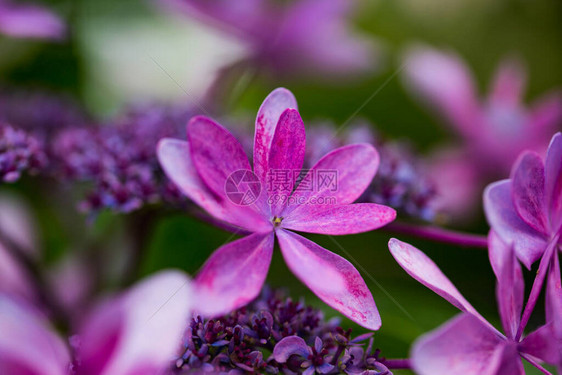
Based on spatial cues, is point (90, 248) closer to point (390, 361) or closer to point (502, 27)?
point (390, 361)

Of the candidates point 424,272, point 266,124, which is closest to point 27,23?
point 266,124

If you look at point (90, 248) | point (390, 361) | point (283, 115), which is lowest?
point (90, 248)

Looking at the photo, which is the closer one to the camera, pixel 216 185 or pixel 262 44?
pixel 216 185

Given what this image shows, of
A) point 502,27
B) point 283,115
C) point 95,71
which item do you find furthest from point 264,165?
point 502,27

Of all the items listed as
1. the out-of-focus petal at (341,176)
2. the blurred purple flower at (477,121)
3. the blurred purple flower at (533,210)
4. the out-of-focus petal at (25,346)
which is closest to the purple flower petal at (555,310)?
the blurred purple flower at (533,210)

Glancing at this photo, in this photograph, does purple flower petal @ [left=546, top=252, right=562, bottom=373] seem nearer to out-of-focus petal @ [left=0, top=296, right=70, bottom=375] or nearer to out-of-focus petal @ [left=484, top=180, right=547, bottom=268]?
out-of-focus petal @ [left=484, top=180, right=547, bottom=268]

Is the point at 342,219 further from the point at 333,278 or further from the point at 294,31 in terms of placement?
the point at 294,31

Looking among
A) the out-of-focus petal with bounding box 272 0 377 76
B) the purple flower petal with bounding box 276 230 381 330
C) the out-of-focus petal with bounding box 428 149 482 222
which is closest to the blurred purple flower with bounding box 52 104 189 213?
the purple flower petal with bounding box 276 230 381 330

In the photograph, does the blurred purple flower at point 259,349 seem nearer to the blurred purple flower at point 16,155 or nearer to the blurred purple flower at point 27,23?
the blurred purple flower at point 16,155
